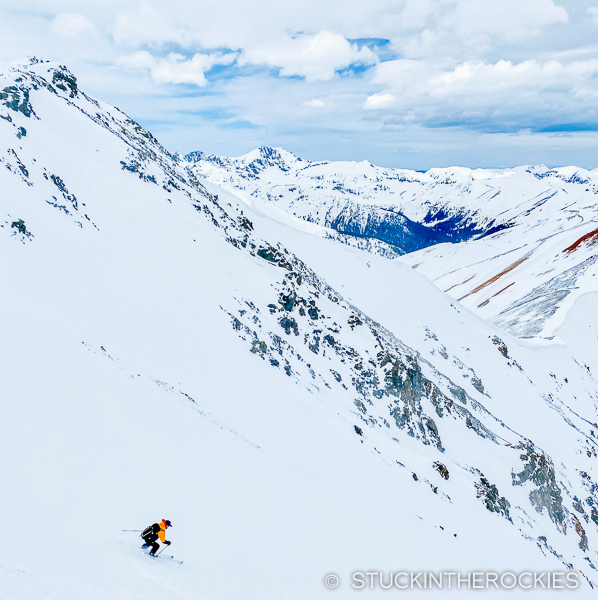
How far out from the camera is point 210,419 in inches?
814

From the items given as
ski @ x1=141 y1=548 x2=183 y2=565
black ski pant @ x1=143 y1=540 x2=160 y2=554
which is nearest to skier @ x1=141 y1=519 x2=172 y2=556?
black ski pant @ x1=143 y1=540 x2=160 y2=554

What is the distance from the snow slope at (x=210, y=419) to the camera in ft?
40.4

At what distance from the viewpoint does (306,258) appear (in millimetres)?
85688

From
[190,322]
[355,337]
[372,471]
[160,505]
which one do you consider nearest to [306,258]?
[355,337]

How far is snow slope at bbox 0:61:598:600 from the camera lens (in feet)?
40.4

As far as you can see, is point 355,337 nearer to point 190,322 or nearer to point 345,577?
point 190,322

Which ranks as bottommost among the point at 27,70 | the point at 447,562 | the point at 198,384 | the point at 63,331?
the point at 447,562

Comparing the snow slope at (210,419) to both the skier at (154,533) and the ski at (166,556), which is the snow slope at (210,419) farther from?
the skier at (154,533)

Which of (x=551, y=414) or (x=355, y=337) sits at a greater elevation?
(x=355, y=337)

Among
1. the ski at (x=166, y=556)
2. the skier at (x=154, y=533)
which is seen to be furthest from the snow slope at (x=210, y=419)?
the skier at (x=154, y=533)

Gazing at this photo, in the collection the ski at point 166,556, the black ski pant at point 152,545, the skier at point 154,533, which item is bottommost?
the ski at point 166,556

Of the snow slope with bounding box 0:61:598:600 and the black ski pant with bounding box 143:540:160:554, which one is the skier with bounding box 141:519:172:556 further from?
the snow slope with bounding box 0:61:598:600

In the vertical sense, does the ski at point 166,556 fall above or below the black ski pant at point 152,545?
below

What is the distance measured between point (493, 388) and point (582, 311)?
4263 cm
